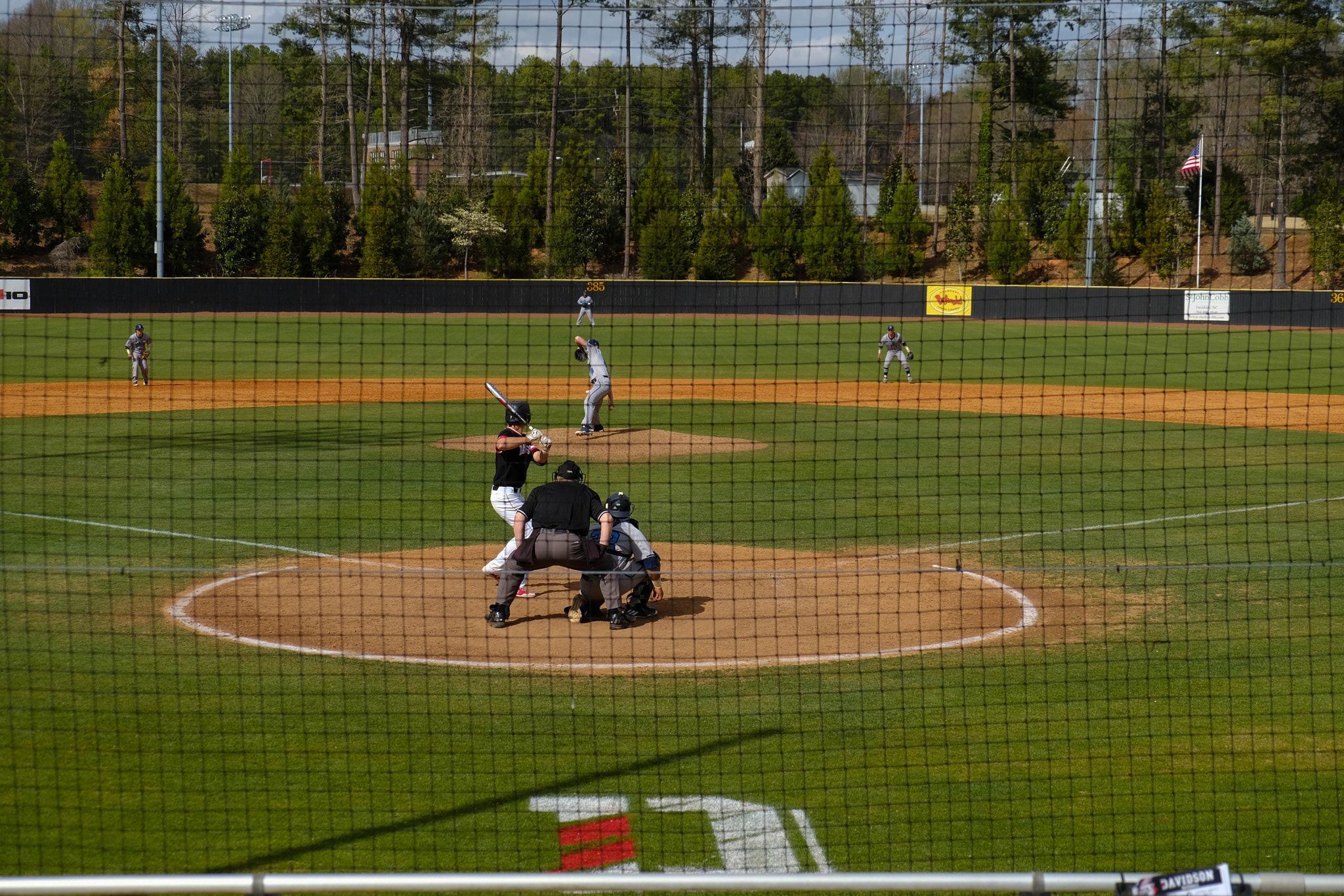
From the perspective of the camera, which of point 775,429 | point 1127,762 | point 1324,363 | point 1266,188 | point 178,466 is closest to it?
point 1127,762

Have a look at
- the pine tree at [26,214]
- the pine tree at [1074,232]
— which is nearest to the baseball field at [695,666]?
the pine tree at [1074,232]

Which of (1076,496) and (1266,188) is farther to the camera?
(1266,188)

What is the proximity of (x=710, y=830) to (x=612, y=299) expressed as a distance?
3940cm

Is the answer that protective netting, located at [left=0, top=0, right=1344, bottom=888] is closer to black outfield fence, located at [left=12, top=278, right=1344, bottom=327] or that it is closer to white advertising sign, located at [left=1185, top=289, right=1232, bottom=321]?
white advertising sign, located at [left=1185, top=289, right=1232, bottom=321]

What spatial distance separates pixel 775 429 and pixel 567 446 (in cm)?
489

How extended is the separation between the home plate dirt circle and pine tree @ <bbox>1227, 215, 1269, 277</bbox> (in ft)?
142

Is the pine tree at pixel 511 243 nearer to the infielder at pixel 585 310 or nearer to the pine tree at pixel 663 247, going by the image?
the infielder at pixel 585 310

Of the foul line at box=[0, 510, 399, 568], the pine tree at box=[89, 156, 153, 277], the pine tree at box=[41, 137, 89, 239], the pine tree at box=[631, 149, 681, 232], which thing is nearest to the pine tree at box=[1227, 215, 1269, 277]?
the pine tree at box=[631, 149, 681, 232]

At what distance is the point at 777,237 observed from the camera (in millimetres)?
37469

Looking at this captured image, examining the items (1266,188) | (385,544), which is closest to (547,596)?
(385,544)

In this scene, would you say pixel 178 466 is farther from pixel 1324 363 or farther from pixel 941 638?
pixel 1324 363

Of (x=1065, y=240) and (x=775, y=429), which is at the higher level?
(x=1065, y=240)

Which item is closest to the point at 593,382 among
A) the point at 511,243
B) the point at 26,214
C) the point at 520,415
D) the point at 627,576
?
the point at 520,415

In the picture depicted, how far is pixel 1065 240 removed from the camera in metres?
40.2
